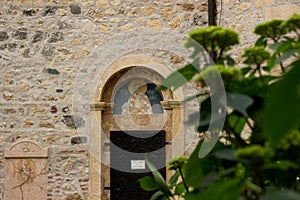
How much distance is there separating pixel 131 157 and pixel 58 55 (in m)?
1.57

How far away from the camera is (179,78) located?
83cm

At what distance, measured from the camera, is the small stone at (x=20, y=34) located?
22.6ft

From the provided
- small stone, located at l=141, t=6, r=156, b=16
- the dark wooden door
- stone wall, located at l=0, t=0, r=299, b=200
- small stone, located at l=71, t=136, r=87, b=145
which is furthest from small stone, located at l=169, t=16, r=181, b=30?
small stone, located at l=71, t=136, r=87, b=145

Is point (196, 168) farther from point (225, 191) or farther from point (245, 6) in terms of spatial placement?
point (245, 6)

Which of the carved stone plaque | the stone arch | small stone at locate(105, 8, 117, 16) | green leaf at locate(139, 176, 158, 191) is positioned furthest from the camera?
small stone at locate(105, 8, 117, 16)

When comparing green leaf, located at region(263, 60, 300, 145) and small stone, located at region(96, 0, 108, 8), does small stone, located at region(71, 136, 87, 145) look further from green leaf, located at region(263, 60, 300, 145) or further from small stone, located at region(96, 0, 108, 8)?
green leaf, located at region(263, 60, 300, 145)

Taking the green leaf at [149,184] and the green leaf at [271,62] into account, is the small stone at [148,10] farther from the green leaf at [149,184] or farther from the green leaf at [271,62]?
the green leaf at [271,62]

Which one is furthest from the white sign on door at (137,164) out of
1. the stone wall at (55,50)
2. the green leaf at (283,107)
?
the green leaf at (283,107)

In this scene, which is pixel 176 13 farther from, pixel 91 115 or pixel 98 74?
pixel 91 115

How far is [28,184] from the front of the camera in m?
6.61

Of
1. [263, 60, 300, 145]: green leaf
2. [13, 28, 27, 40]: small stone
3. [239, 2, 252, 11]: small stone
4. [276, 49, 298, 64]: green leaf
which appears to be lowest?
[263, 60, 300, 145]: green leaf

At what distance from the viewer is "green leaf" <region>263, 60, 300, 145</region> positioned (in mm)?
471

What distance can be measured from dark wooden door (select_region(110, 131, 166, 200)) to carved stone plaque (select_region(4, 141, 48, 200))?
2.80 ft

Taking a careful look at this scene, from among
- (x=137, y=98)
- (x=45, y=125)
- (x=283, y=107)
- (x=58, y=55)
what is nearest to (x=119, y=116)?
(x=137, y=98)
